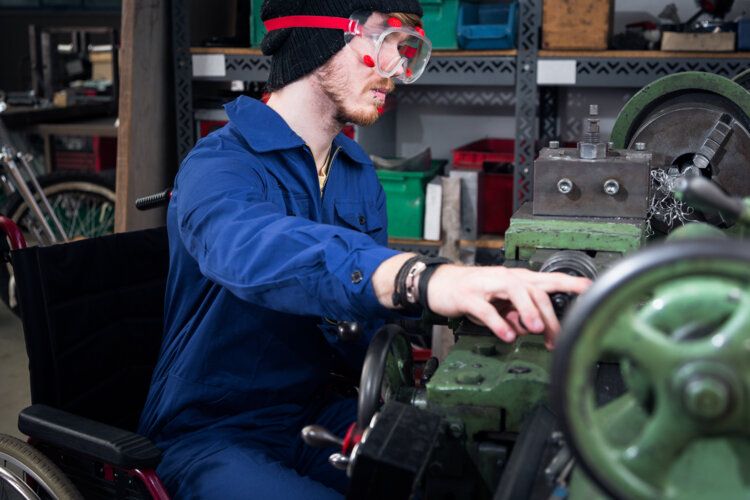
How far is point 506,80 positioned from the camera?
9.82 ft

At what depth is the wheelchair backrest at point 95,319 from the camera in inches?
54.7

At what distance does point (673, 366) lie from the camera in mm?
665

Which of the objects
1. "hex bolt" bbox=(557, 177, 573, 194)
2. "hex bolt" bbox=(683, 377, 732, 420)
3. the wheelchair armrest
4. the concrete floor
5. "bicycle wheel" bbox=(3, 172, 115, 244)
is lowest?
the concrete floor

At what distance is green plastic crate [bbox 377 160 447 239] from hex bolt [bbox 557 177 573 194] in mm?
1673

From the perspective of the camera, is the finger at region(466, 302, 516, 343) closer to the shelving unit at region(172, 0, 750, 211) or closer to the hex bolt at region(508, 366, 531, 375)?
the hex bolt at region(508, 366, 531, 375)

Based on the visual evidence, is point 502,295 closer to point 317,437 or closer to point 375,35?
point 317,437

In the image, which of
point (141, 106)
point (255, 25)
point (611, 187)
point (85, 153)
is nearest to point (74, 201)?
point (141, 106)

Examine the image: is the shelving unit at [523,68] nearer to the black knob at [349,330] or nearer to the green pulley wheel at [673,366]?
the black knob at [349,330]

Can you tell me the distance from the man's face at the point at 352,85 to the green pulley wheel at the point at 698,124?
540 millimetres

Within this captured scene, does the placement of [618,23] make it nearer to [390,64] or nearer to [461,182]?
[461,182]

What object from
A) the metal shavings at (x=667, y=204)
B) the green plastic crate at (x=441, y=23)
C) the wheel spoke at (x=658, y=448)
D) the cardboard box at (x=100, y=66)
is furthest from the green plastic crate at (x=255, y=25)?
the cardboard box at (x=100, y=66)

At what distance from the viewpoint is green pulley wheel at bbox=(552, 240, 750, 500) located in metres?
0.65

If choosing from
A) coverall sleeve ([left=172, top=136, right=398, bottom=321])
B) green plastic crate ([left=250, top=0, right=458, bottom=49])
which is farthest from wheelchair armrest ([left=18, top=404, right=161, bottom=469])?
green plastic crate ([left=250, top=0, right=458, bottom=49])

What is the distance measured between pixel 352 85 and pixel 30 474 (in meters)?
0.85
